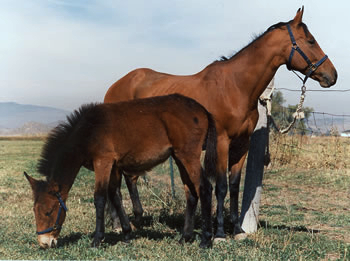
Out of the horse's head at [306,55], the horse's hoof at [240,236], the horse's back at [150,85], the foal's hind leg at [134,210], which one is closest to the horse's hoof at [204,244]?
the horse's hoof at [240,236]

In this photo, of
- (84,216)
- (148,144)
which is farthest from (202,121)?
(84,216)

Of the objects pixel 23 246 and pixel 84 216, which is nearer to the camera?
pixel 23 246

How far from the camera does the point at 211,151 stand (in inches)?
195

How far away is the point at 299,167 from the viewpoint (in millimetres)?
12891

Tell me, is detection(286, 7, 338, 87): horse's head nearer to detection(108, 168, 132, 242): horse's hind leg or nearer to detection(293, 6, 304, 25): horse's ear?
detection(293, 6, 304, 25): horse's ear

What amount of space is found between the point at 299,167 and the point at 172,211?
23.8ft

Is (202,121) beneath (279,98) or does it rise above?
beneath

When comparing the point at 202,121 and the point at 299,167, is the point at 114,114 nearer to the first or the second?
the point at 202,121

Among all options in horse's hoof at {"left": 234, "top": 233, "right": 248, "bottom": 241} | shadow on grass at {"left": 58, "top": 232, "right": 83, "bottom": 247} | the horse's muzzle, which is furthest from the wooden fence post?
shadow on grass at {"left": 58, "top": 232, "right": 83, "bottom": 247}

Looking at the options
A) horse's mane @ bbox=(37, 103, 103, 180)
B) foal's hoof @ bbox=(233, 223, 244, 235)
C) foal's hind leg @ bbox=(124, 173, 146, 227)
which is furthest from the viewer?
foal's hind leg @ bbox=(124, 173, 146, 227)

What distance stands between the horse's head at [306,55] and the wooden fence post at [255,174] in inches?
32.1

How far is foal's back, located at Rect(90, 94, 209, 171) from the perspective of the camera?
186 inches

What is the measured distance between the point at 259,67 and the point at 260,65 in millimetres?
31

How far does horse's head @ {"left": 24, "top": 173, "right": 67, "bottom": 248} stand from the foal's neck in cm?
276
